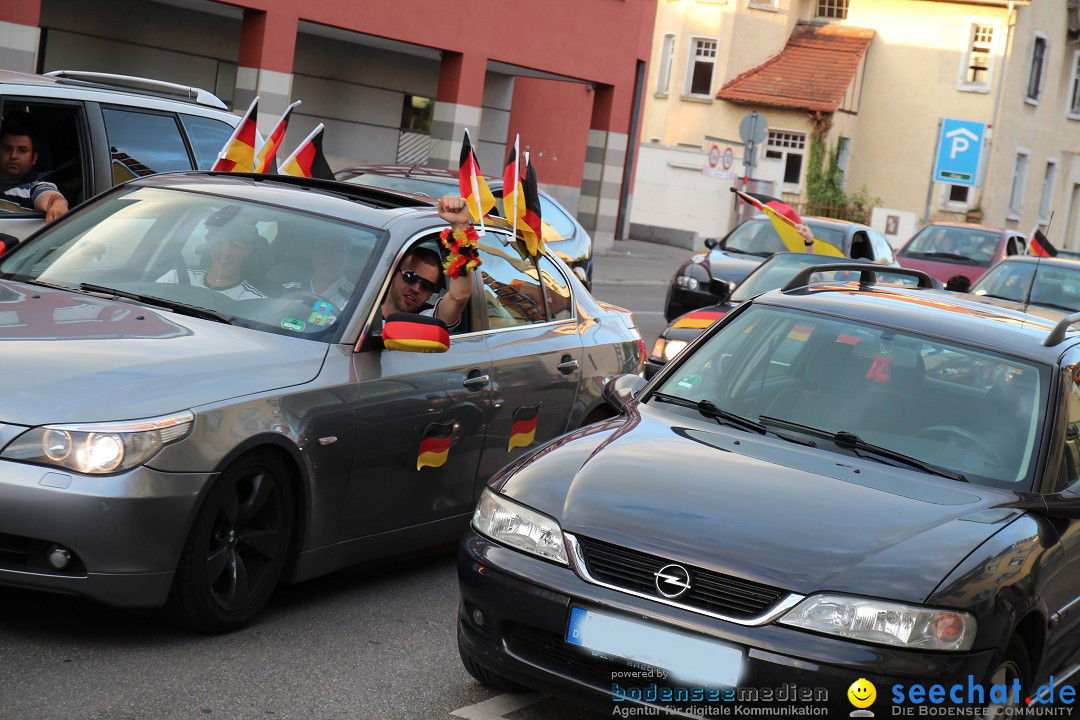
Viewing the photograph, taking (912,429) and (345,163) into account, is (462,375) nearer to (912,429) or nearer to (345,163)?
(912,429)

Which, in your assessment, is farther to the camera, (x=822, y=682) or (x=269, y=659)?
(x=269, y=659)

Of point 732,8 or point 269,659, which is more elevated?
point 732,8

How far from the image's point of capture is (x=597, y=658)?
4.21 meters

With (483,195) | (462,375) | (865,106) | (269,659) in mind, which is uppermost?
(865,106)

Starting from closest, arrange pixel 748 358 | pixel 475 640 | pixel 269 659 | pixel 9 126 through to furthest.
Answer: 1. pixel 475 640
2. pixel 269 659
3. pixel 748 358
4. pixel 9 126

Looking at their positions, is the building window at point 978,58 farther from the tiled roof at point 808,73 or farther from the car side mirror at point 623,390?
the car side mirror at point 623,390

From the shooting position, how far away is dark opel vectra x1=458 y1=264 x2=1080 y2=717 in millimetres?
4000

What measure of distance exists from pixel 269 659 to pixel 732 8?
45.0 m

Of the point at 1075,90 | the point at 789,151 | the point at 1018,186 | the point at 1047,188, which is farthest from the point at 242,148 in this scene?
the point at 1075,90

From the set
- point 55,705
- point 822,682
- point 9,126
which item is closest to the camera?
point 822,682

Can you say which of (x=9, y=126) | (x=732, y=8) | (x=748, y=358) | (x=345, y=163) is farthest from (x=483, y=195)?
(x=732, y=8)

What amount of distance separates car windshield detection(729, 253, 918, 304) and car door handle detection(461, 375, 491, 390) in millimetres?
7064

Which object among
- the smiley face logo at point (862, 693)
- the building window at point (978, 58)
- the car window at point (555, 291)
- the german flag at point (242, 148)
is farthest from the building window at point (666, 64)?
the smiley face logo at point (862, 693)

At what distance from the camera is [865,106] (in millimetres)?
49312
